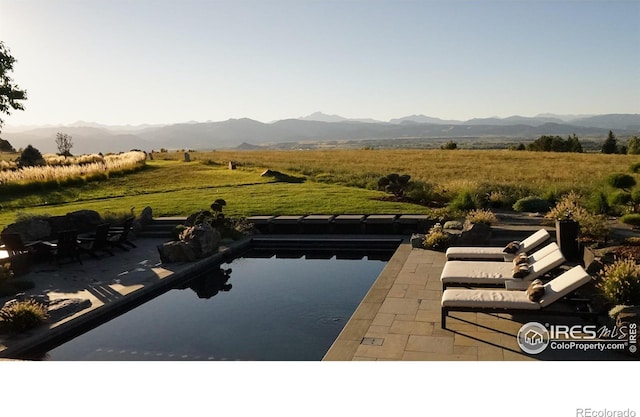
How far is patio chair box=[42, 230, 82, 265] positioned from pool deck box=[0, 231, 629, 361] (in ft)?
0.76

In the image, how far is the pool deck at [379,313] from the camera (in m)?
5.62

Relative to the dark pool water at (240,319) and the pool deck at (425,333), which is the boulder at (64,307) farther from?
the pool deck at (425,333)

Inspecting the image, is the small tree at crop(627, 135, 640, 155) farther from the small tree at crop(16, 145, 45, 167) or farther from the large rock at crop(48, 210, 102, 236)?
the small tree at crop(16, 145, 45, 167)

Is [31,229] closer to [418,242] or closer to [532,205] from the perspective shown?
[418,242]

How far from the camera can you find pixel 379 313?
6.82m

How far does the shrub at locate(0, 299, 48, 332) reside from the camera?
698 centimetres

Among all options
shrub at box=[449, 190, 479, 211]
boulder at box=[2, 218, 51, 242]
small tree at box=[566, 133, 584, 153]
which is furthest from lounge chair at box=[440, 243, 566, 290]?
small tree at box=[566, 133, 584, 153]

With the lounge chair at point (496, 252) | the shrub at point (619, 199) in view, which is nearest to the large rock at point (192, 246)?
the lounge chair at point (496, 252)

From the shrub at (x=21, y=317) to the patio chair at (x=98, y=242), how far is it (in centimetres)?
441

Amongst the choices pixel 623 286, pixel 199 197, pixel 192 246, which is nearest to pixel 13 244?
pixel 192 246

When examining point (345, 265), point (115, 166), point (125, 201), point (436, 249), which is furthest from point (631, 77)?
point (115, 166)

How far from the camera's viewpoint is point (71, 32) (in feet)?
37.0
